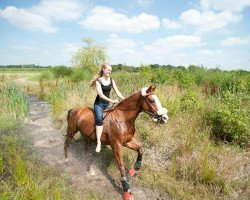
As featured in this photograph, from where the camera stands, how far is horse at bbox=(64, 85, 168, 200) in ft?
16.3

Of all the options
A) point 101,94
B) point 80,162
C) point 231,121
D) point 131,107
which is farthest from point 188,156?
point 80,162

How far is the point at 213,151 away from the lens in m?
6.20

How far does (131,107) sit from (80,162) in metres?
2.35

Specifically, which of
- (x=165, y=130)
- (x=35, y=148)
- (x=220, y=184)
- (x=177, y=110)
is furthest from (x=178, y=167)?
(x=35, y=148)

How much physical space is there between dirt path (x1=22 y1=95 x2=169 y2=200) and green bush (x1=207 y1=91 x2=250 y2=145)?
269 centimetres

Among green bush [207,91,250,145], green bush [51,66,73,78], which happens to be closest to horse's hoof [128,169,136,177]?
green bush [207,91,250,145]

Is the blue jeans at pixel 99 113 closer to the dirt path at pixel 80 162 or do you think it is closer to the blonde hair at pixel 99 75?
the blonde hair at pixel 99 75

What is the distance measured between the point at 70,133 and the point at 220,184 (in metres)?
3.62

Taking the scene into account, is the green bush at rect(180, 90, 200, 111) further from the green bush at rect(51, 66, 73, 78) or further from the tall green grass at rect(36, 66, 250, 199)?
the green bush at rect(51, 66, 73, 78)

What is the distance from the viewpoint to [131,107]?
5.39 metres

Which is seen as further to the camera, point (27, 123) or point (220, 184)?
point (27, 123)

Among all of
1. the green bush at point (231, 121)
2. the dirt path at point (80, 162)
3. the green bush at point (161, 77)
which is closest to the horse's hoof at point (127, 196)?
the dirt path at point (80, 162)

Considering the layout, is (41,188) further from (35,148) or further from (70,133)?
(35,148)

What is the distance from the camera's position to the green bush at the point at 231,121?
258 inches
